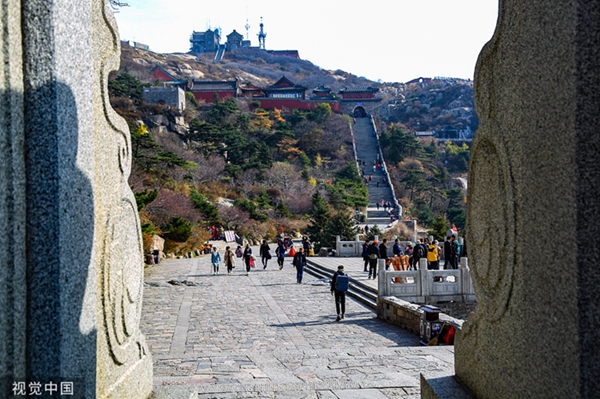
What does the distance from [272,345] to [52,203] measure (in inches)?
237

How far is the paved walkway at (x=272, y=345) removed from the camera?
4.92 meters

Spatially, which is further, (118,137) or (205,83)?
(205,83)

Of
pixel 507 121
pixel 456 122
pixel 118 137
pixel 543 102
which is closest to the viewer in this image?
pixel 543 102

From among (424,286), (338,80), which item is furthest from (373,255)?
(338,80)

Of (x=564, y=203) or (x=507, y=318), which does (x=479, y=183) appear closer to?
(x=507, y=318)

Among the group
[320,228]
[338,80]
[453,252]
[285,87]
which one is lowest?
[320,228]

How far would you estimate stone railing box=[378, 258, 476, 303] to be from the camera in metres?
11.7

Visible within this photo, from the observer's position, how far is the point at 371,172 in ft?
179

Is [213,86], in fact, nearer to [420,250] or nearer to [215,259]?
[215,259]

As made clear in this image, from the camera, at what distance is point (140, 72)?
72.5 m

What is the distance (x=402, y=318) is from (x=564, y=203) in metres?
8.34

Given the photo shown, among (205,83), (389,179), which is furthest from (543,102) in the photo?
(205,83)

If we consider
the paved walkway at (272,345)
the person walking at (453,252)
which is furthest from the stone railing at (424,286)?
the person walking at (453,252)

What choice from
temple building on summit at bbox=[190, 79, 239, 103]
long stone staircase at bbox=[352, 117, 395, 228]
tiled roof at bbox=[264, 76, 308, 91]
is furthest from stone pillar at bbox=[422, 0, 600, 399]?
tiled roof at bbox=[264, 76, 308, 91]
